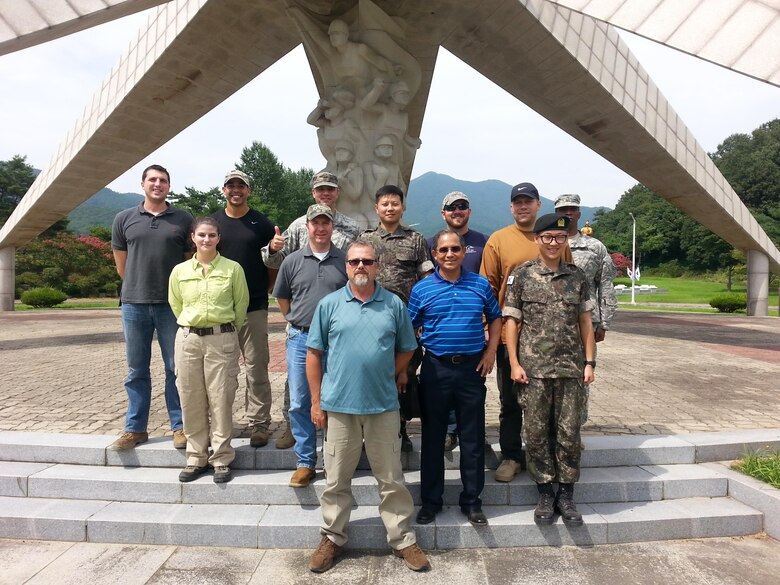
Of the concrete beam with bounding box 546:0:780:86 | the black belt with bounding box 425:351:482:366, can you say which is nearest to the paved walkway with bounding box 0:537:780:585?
the black belt with bounding box 425:351:482:366

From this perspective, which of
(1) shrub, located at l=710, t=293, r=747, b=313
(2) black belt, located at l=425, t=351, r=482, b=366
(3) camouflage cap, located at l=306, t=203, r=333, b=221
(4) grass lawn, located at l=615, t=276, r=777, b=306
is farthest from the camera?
(4) grass lawn, located at l=615, t=276, r=777, b=306

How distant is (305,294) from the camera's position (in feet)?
10.5

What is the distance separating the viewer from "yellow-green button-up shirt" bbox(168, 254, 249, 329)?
126 inches

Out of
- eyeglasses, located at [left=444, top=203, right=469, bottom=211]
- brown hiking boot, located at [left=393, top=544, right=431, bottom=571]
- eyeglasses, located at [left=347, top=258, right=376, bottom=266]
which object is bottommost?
brown hiking boot, located at [left=393, top=544, right=431, bottom=571]

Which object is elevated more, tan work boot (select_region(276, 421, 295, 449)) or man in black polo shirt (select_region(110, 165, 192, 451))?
man in black polo shirt (select_region(110, 165, 192, 451))

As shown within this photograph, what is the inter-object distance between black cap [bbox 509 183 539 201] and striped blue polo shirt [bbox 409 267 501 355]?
0.77m

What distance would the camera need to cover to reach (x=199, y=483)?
3312mm

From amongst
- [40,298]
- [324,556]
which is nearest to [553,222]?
[324,556]

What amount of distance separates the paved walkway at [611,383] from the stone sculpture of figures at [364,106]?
11.2ft

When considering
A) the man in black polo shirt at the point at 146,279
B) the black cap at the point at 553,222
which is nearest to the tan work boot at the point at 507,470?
the black cap at the point at 553,222

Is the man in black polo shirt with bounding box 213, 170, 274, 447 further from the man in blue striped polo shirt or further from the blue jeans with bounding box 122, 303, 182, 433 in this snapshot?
the man in blue striped polo shirt

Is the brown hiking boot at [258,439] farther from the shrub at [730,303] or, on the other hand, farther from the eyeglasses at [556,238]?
the shrub at [730,303]

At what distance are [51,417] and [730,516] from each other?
5.77m

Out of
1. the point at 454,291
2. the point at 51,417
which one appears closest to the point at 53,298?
the point at 51,417
